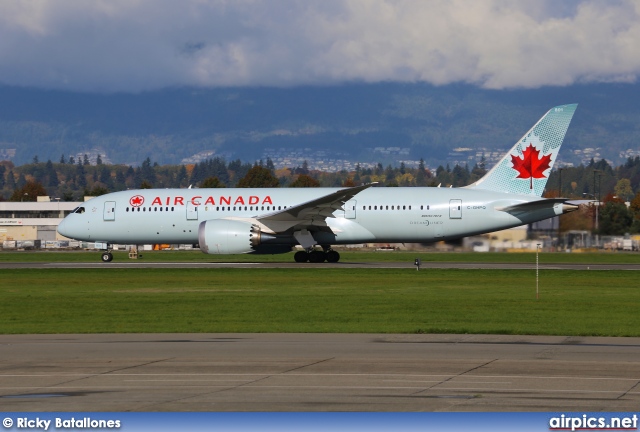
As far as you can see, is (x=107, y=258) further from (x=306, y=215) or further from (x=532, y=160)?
(x=532, y=160)

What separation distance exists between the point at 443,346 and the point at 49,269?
30.2m

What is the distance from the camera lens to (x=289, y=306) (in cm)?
2852

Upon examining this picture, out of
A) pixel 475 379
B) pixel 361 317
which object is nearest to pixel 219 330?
pixel 361 317

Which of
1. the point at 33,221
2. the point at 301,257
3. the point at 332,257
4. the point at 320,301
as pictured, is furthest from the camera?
the point at 33,221

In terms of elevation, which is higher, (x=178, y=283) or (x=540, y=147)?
(x=540, y=147)

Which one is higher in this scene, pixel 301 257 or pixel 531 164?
pixel 531 164

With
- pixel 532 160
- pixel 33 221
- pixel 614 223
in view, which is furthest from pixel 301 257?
pixel 33 221

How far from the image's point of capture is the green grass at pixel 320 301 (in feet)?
77.7

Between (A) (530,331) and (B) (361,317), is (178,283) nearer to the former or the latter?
(B) (361,317)

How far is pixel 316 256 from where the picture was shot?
162 ft

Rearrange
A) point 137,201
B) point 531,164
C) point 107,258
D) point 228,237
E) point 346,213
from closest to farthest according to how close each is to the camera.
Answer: point 228,237
point 346,213
point 531,164
point 137,201
point 107,258

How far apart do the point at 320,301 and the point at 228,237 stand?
1631 centimetres

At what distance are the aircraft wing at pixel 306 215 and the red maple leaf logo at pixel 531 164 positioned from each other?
7.88m

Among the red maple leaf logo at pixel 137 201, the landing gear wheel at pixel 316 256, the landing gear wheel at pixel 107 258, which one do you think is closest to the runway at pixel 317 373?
the landing gear wheel at pixel 316 256
